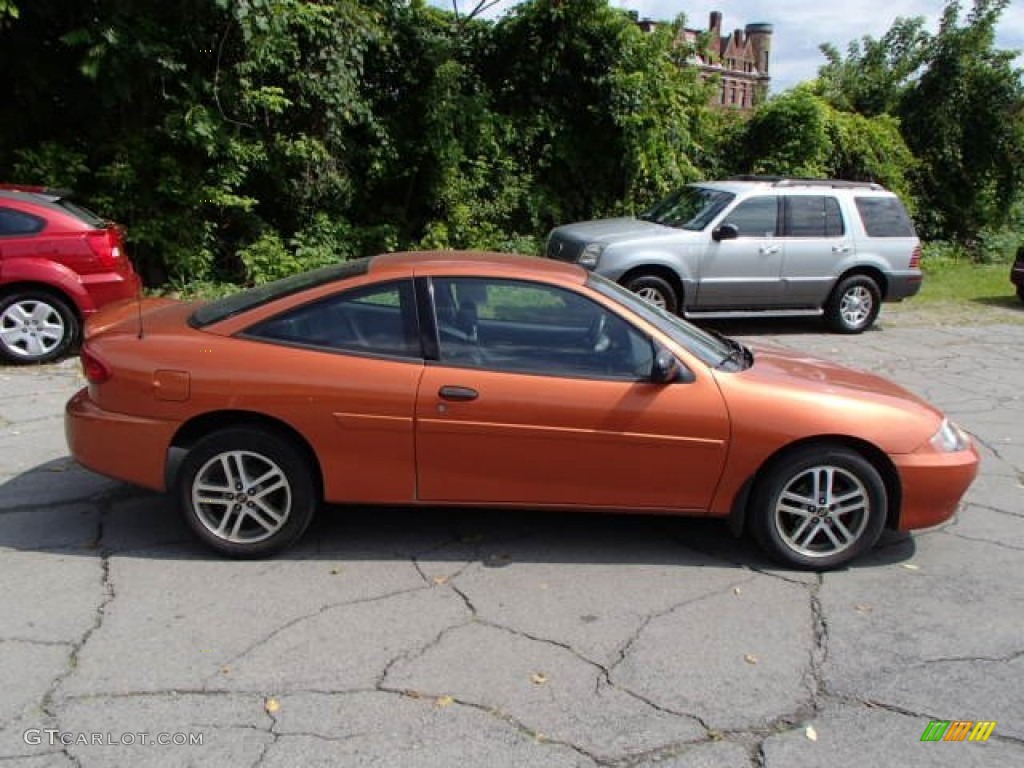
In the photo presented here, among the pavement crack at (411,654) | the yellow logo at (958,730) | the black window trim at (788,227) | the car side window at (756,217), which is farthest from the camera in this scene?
the black window trim at (788,227)

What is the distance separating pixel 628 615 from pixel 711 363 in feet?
4.29

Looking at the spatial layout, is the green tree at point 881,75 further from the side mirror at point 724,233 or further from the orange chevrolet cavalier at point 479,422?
the orange chevrolet cavalier at point 479,422

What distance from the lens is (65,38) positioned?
9430mm

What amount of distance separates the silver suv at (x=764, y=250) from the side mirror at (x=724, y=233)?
1 centimetres

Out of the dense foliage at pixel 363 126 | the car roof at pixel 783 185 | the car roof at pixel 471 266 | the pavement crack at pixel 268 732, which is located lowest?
the pavement crack at pixel 268 732

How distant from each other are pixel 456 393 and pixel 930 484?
231cm

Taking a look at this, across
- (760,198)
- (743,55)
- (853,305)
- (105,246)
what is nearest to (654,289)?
(760,198)

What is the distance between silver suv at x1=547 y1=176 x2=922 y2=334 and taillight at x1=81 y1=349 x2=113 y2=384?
21.3 ft

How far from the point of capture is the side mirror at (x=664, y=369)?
4.18 m

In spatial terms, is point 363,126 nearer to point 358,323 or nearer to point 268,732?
point 358,323

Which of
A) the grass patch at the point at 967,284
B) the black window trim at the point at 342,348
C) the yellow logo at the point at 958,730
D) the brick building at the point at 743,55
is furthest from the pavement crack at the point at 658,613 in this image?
the brick building at the point at 743,55

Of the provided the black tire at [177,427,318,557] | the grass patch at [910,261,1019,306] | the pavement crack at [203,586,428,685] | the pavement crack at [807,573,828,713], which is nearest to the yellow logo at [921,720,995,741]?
the pavement crack at [807,573,828,713]

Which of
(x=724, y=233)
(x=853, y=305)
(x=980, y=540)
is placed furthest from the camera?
(x=853, y=305)

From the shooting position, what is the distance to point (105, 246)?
8.17 meters
